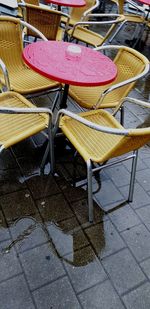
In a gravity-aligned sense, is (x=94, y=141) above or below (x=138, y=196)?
above

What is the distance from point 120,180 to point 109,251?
783 millimetres

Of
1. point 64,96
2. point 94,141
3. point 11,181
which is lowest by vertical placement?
point 11,181

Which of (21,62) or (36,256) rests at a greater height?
(21,62)

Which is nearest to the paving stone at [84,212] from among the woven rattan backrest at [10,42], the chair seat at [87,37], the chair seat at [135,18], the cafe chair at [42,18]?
the woven rattan backrest at [10,42]

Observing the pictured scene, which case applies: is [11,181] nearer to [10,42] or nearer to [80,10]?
[10,42]

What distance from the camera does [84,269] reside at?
2.02 meters

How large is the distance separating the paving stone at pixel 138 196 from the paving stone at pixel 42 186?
608mm

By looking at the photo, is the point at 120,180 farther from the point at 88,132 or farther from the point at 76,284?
the point at 76,284

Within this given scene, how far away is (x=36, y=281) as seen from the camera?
74.9 inches

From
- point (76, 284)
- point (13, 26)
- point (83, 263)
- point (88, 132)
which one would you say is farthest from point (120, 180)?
point (13, 26)

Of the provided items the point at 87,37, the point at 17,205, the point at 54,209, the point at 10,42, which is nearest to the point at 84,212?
the point at 54,209

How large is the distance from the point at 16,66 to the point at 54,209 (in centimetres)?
158

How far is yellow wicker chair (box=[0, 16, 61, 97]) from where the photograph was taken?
279cm

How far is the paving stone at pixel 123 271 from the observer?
199 cm
